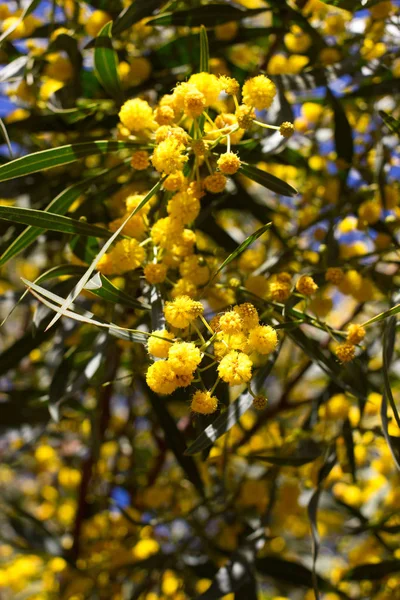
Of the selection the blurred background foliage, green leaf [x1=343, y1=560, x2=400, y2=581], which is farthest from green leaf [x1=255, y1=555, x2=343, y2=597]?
green leaf [x1=343, y1=560, x2=400, y2=581]

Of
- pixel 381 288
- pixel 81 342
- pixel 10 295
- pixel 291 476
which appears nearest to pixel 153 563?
pixel 291 476

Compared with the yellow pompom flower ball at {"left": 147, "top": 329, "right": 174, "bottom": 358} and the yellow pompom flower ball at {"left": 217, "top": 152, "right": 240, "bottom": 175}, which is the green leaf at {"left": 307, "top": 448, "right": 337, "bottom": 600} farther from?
the yellow pompom flower ball at {"left": 217, "top": 152, "right": 240, "bottom": 175}

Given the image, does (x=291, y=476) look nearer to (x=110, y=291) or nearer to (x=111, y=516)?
(x=111, y=516)

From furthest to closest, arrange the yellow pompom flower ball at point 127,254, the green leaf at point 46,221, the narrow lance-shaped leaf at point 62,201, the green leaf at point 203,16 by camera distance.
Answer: the green leaf at point 203,16
the narrow lance-shaped leaf at point 62,201
the yellow pompom flower ball at point 127,254
the green leaf at point 46,221

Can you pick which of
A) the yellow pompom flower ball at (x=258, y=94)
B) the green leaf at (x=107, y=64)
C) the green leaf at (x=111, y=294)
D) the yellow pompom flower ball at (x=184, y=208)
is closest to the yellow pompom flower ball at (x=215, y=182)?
the yellow pompom flower ball at (x=184, y=208)

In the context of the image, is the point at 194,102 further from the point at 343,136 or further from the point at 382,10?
the point at 382,10

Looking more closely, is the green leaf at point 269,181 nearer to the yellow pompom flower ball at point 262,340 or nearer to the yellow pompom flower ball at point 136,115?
the yellow pompom flower ball at point 136,115
